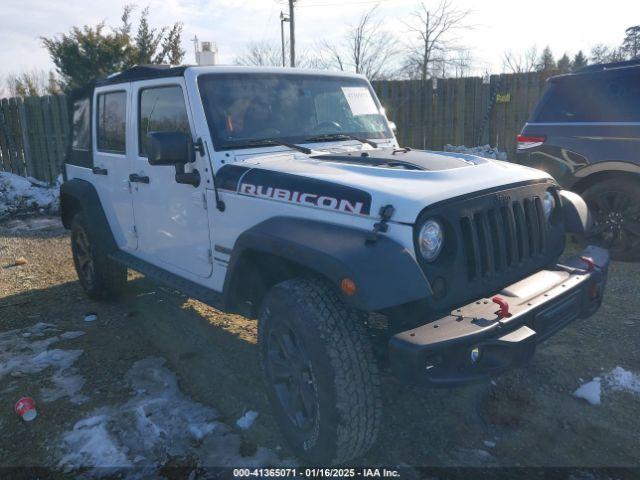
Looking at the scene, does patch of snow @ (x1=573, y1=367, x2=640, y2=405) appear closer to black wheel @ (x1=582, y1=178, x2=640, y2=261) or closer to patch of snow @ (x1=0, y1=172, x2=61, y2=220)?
black wheel @ (x1=582, y1=178, x2=640, y2=261)

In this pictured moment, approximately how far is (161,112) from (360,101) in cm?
156

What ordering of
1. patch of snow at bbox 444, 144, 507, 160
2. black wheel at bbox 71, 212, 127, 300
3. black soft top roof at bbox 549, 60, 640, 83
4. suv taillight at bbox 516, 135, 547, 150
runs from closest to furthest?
black wheel at bbox 71, 212, 127, 300
black soft top roof at bbox 549, 60, 640, 83
suv taillight at bbox 516, 135, 547, 150
patch of snow at bbox 444, 144, 507, 160

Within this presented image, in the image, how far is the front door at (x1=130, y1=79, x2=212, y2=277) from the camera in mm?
3492

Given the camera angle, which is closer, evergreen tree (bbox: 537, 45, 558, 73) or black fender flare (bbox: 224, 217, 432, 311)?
black fender flare (bbox: 224, 217, 432, 311)

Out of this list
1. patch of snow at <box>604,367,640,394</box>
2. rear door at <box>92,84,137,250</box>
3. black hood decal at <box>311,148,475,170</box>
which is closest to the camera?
black hood decal at <box>311,148,475,170</box>

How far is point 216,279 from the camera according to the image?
340 cm

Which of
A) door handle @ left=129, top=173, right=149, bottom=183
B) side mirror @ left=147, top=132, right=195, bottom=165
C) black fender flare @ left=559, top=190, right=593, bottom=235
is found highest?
side mirror @ left=147, top=132, right=195, bottom=165

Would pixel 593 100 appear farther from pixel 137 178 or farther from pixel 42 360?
pixel 42 360

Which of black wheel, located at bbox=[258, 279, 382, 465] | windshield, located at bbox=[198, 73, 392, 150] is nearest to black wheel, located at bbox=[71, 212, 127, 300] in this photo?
windshield, located at bbox=[198, 73, 392, 150]

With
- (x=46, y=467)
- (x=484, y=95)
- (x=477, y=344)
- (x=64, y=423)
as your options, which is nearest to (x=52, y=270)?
(x=64, y=423)

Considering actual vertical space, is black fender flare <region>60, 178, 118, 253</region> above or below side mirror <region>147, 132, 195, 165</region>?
below

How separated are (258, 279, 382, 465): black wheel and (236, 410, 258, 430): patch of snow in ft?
1.44

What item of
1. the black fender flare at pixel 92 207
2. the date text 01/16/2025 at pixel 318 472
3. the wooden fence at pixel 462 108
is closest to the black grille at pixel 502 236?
the date text 01/16/2025 at pixel 318 472

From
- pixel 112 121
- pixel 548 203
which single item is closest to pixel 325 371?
pixel 548 203
